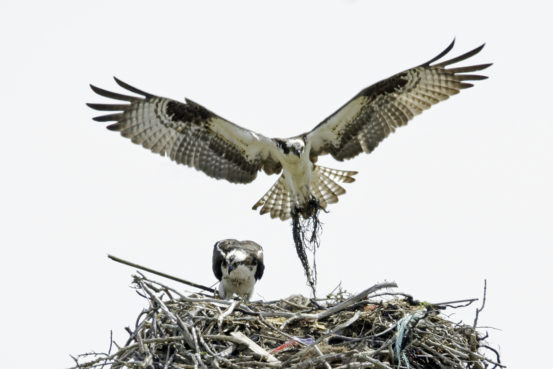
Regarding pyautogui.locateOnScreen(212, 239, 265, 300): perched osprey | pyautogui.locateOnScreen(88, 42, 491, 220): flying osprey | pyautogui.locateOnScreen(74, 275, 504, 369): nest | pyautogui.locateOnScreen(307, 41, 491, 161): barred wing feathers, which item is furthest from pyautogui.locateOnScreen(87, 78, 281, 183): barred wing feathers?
pyautogui.locateOnScreen(74, 275, 504, 369): nest

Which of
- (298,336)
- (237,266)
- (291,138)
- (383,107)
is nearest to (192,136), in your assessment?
(291,138)

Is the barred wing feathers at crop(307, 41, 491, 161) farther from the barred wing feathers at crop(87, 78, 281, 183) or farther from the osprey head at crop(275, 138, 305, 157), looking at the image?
the barred wing feathers at crop(87, 78, 281, 183)

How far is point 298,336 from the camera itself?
6.67 meters

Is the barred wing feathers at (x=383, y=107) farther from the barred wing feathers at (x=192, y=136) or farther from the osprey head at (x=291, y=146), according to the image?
the barred wing feathers at (x=192, y=136)

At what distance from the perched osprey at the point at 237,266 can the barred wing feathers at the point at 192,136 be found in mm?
1174

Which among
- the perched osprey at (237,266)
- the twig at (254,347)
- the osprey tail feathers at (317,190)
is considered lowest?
the twig at (254,347)

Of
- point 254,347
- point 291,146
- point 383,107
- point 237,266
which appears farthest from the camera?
point 383,107

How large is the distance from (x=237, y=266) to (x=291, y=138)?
1625 millimetres

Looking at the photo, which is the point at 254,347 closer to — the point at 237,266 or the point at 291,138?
the point at 237,266

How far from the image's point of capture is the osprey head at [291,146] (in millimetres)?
9062

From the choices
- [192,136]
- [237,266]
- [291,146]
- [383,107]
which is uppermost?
[383,107]

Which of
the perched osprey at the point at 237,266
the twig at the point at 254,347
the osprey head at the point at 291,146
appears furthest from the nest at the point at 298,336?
the osprey head at the point at 291,146

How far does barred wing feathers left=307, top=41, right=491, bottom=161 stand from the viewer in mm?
9125

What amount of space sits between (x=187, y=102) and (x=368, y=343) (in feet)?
11.6
